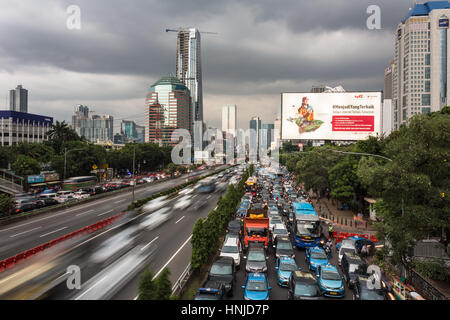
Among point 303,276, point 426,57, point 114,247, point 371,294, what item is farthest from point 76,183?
point 426,57

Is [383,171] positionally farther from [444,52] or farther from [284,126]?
[444,52]

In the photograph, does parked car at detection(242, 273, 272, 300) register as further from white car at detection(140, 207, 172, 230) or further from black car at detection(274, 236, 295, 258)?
white car at detection(140, 207, 172, 230)

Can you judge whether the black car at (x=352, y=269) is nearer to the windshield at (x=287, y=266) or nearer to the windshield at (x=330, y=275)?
the windshield at (x=330, y=275)

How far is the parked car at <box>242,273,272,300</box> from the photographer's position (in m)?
12.0

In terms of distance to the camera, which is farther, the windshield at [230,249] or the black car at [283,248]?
the black car at [283,248]

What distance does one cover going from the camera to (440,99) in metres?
138

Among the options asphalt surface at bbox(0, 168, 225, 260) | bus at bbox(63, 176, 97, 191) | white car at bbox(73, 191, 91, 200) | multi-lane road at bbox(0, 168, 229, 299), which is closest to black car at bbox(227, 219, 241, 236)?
multi-lane road at bbox(0, 168, 229, 299)

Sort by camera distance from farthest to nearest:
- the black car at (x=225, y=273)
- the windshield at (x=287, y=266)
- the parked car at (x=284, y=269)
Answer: the windshield at (x=287, y=266) < the parked car at (x=284, y=269) < the black car at (x=225, y=273)

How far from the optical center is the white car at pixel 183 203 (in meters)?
37.6

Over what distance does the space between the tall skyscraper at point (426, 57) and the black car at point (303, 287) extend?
15295 centimetres

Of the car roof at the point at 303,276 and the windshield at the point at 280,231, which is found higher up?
the car roof at the point at 303,276

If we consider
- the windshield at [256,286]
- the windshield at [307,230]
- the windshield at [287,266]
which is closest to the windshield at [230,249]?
the windshield at [287,266]

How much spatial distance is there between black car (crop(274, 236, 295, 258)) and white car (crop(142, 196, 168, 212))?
67.0 ft
